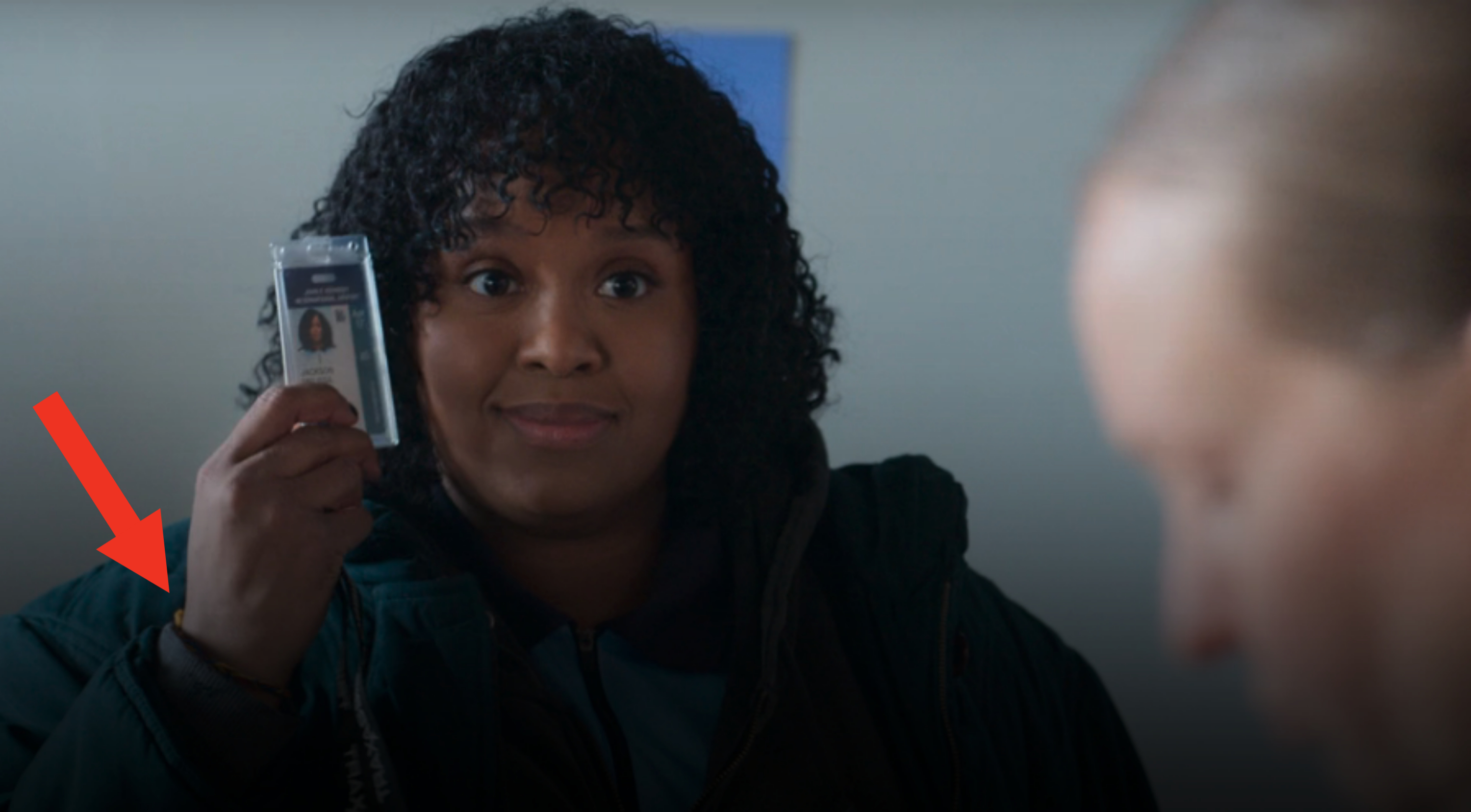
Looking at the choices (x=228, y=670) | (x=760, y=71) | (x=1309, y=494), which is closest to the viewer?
(x=228, y=670)

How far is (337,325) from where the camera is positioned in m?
0.84

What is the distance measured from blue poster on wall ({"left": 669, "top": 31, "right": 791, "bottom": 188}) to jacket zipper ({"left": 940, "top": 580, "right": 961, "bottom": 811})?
0.49m

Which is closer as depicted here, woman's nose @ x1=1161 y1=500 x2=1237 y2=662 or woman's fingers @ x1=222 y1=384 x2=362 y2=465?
woman's fingers @ x1=222 y1=384 x2=362 y2=465

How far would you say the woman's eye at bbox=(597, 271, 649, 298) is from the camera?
37.4 inches

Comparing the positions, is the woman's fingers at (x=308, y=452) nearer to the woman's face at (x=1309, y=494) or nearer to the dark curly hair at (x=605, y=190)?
the dark curly hair at (x=605, y=190)

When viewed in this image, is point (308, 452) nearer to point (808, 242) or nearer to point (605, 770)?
point (605, 770)

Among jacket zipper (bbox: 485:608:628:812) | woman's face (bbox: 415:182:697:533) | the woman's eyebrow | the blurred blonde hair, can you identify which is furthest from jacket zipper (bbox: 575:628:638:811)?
the blurred blonde hair

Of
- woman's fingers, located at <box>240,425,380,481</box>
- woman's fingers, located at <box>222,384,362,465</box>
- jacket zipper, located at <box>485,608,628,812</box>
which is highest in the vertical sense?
woman's fingers, located at <box>222,384,362,465</box>

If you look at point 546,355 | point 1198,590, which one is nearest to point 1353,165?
point 1198,590

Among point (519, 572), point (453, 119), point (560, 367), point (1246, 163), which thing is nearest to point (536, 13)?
point (453, 119)

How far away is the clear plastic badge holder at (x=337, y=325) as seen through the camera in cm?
83

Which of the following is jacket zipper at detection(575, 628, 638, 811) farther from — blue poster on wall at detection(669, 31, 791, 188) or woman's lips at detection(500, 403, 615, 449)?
blue poster on wall at detection(669, 31, 791, 188)

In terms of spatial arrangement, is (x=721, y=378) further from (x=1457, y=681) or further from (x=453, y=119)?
(x=1457, y=681)

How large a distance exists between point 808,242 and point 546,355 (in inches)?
16.7
